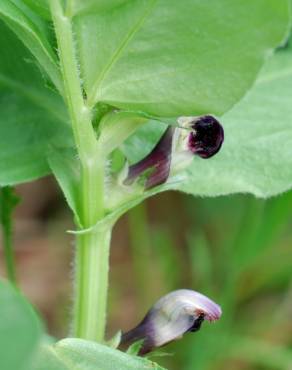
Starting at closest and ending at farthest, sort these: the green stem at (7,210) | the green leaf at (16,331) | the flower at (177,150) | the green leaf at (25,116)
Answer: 1. the green leaf at (16,331)
2. the flower at (177,150)
3. the green leaf at (25,116)
4. the green stem at (7,210)

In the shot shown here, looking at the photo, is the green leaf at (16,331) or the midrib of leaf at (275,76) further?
the midrib of leaf at (275,76)

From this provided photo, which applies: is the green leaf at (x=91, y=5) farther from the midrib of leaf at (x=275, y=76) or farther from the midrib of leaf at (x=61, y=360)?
the midrib of leaf at (x=275, y=76)

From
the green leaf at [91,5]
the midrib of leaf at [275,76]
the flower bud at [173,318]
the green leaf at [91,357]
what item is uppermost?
the green leaf at [91,5]

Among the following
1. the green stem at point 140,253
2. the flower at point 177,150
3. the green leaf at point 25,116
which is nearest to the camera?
the flower at point 177,150

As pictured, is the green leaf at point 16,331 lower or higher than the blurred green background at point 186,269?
higher

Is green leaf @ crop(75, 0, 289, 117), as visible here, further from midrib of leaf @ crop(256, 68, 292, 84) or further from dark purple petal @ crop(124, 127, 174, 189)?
midrib of leaf @ crop(256, 68, 292, 84)

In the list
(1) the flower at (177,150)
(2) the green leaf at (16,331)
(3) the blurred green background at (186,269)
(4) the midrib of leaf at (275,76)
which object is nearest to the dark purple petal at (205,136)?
(1) the flower at (177,150)

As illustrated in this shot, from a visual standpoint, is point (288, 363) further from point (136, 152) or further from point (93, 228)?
point (93, 228)

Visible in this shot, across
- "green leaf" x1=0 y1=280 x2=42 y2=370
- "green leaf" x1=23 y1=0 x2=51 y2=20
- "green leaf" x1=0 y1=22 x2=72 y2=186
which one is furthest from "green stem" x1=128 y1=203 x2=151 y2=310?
"green leaf" x1=0 y1=280 x2=42 y2=370
